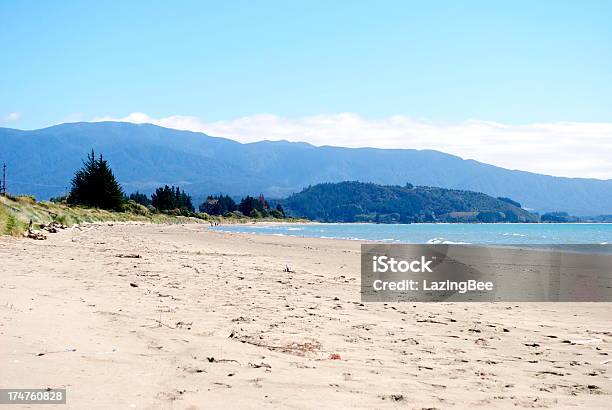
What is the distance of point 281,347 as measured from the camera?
5.95 metres

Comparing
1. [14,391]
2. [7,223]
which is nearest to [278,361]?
[14,391]

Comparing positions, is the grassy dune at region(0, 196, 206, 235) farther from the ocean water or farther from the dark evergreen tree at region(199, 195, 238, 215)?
the dark evergreen tree at region(199, 195, 238, 215)

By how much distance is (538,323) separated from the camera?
8195mm

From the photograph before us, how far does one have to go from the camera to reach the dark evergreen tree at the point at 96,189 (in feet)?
236

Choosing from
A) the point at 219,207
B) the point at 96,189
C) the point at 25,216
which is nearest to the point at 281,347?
the point at 25,216

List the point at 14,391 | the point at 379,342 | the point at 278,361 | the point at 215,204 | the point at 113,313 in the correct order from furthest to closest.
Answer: the point at 215,204, the point at 113,313, the point at 379,342, the point at 278,361, the point at 14,391

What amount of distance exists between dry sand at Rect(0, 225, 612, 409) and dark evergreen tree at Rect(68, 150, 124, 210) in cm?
6536

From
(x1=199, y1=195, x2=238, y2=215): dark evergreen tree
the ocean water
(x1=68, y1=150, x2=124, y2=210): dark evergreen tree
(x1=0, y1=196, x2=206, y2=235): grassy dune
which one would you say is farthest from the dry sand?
(x1=199, y1=195, x2=238, y2=215): dark evergreen tree

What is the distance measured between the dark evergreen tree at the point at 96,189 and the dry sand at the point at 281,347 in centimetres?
6536

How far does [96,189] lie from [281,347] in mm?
71937

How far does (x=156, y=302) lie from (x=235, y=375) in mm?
4016

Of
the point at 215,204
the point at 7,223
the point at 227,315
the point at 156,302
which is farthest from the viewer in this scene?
the point at 215,204

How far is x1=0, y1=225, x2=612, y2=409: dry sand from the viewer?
4.29m

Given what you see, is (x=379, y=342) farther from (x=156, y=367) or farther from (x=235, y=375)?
(x=156, y=367)
